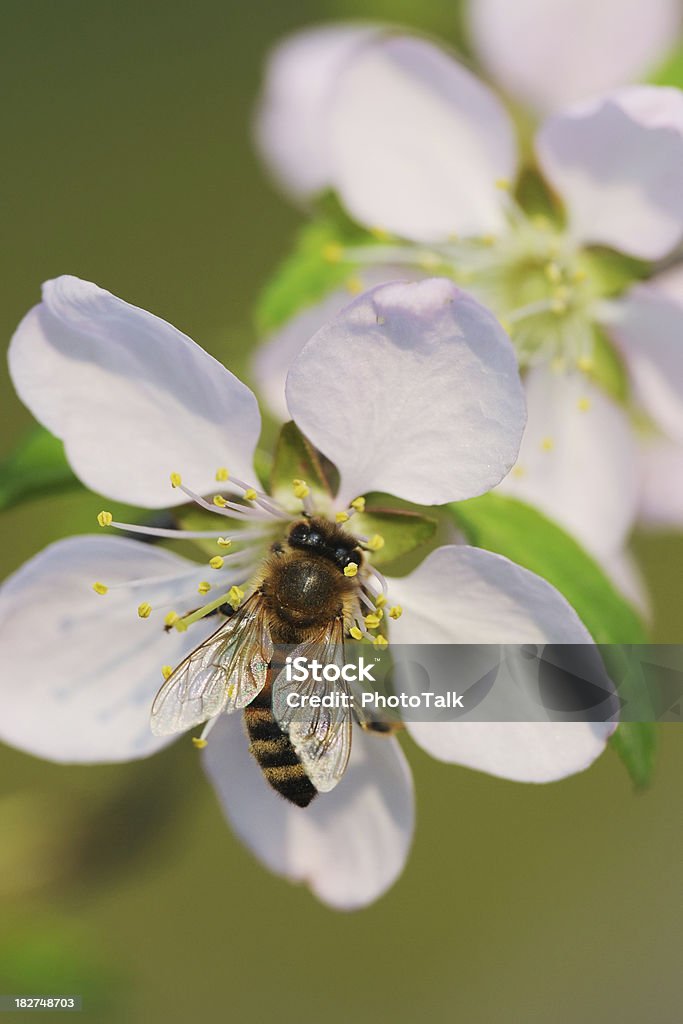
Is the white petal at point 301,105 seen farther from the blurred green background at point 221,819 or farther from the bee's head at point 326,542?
the bee's head at point 326,542

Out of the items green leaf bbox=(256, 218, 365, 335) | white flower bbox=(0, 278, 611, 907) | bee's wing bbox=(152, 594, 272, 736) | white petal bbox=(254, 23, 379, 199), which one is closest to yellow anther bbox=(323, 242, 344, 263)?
green leaf bbox=(256, 218, 365, 335)

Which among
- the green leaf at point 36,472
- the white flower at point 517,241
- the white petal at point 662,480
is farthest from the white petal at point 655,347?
the green leaf at point 36,472

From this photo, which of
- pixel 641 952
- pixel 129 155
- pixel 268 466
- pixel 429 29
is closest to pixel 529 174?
pixel 268 466

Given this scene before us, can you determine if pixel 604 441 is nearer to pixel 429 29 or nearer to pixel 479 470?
pixel 479 470

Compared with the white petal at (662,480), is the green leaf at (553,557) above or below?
above

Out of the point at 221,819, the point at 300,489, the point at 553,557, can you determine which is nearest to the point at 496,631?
the point at 553,557

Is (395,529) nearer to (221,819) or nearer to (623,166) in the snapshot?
(623,166)
